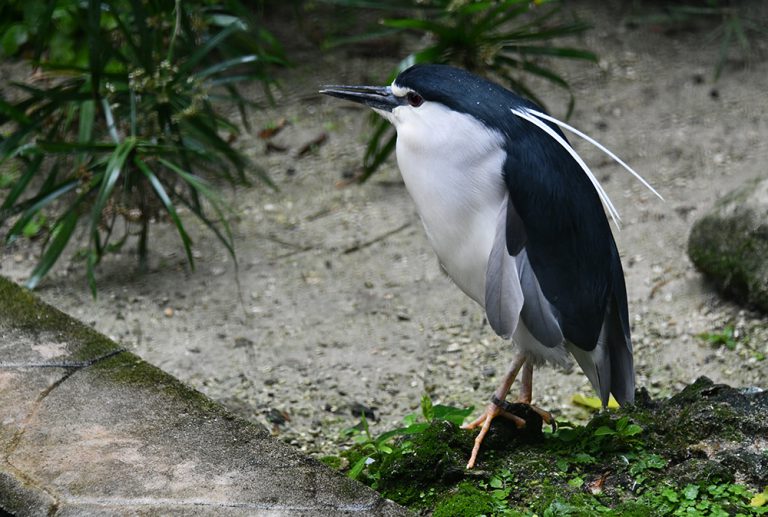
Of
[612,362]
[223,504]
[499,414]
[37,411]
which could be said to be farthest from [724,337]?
[37,411]

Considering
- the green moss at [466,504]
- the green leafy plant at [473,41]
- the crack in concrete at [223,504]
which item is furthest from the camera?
the green leafy plant at [473,41]

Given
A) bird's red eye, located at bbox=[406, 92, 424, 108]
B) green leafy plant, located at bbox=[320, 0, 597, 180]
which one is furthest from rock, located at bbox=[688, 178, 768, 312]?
bird's red eye, located at bbox=[406, 92, 424, 108]

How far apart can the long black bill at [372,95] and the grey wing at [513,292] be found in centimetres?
40

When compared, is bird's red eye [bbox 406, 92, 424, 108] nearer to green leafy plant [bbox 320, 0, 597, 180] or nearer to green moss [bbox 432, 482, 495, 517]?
green moss [bbox 432, 482, 495, 517]

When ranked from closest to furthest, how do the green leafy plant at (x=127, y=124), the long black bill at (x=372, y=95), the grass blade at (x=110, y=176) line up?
1. the long black bill at (x=372, y=95)
2. the grass blade at (x=110, y=176)
3. the green leafy plant at (x=127, y=124)

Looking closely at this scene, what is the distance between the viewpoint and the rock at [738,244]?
3648mm

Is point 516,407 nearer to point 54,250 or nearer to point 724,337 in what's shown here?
point 724,337

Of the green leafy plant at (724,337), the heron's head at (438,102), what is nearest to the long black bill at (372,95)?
the heron's head at (438,102)

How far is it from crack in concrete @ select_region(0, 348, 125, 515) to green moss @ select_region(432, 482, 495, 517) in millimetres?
795

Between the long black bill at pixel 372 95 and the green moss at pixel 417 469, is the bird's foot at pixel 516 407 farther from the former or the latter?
the long black bill at pixel 372 95

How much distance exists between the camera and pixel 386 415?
3.42 meters

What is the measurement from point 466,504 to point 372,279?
1937 mm

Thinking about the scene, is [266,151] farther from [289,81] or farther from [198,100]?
[198,100]

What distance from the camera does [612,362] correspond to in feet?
9.27
